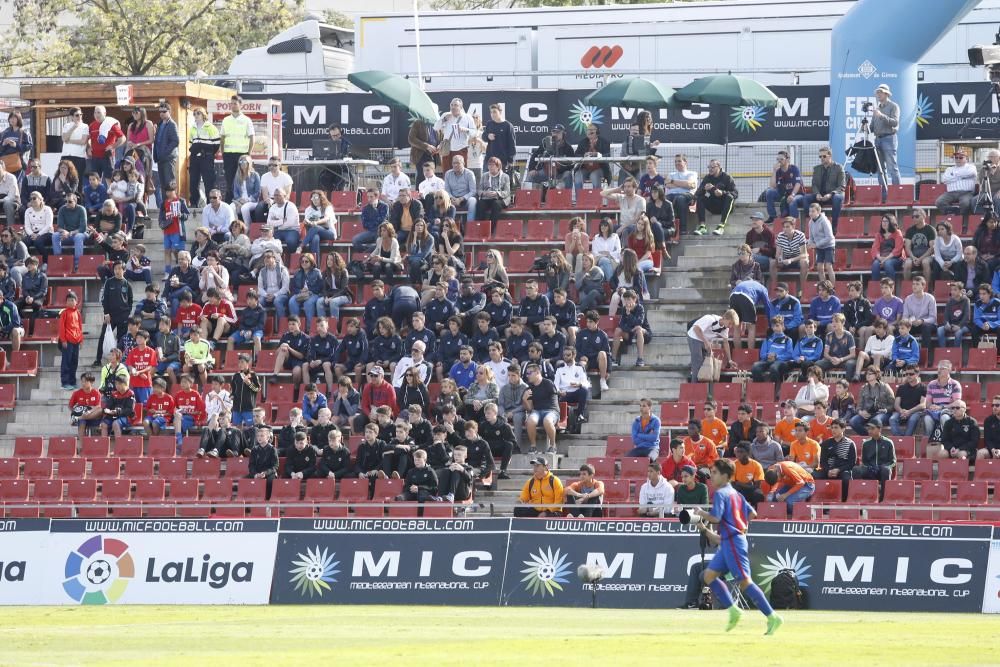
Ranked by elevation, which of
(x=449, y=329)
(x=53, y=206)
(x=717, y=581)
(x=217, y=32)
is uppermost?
(x=217, y=32)

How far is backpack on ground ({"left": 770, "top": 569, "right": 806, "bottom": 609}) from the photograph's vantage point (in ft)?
70.4

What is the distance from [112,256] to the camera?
3148 cm

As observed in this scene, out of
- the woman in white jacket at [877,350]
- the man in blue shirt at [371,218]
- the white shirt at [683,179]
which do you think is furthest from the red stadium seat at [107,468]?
the woman in white jacket at [877,350]

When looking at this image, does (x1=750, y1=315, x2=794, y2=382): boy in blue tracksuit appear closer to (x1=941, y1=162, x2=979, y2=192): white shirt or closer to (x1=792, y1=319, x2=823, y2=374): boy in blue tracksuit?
(x1=792, y1=319, x2=823, y2=374): boy in blue tracksuit

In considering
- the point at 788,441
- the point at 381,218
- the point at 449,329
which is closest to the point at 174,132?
the point at 381,218

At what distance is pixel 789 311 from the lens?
27.3 m

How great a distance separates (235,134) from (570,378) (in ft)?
32.0

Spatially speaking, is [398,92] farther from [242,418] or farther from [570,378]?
[570,378]

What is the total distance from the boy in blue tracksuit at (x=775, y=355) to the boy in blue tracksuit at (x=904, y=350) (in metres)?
1.61

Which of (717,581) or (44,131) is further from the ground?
(44,131)

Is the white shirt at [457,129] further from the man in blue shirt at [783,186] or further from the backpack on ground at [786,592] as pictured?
the backpack on ground at [786,592]

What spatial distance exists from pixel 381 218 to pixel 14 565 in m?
10.5

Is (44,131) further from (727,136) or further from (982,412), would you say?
(982,412)

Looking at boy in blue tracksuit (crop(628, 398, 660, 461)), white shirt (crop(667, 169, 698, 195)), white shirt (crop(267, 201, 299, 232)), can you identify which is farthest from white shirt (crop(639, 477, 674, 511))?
white shirt (crop(267, 201, 299, 232))
